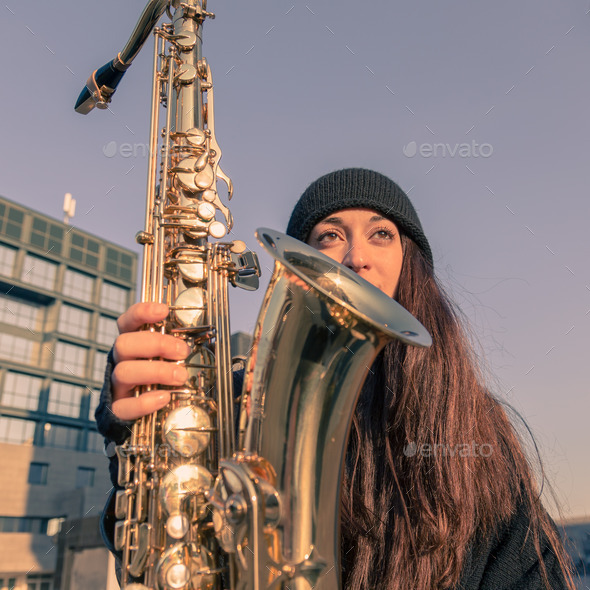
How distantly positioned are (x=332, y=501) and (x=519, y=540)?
2.38 feet

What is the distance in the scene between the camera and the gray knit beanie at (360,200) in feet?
7.97

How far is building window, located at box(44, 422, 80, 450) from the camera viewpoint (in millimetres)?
29531

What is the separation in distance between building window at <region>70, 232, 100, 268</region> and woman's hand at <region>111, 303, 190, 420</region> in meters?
33.2

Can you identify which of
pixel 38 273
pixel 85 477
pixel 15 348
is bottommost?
pixel 85 477

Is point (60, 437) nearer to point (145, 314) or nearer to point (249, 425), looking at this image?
point (145, 314)

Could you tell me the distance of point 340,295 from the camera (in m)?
1.54

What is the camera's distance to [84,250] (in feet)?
109

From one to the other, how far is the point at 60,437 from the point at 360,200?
31.8m

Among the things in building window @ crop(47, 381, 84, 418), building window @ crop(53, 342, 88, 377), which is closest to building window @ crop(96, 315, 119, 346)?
building window @ crop(53, 342, 88, 377)

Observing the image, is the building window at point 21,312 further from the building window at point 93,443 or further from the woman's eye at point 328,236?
the woman's eye at point 328,236

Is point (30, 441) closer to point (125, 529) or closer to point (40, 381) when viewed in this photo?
point (40, 381)

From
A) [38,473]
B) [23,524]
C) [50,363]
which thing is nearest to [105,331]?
[50,363]

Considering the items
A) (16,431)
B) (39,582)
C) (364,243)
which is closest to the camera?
(364,243)

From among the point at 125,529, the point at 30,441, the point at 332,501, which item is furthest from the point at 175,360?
the point at 30,441
